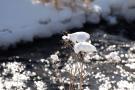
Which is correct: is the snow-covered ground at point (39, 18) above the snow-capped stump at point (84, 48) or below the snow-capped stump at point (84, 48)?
above

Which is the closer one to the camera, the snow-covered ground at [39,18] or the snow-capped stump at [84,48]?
the snow-capped stump at [84,48]

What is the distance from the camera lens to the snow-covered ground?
700 cm

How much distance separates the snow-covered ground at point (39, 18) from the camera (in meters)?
7.00

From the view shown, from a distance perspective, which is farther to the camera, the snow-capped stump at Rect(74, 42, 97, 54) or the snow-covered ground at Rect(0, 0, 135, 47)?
the snow-covered ground at Rect(0, 0, 135, 47)

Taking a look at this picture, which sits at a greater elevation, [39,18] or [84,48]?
A: [39,18]

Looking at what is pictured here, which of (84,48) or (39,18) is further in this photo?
(39,18)

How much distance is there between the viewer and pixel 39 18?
7.37 metres

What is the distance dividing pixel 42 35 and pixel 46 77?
1.52 m

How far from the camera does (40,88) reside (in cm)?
547

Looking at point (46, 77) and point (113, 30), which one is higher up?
point (113, 30)

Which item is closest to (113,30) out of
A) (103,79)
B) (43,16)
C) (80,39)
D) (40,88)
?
(43,16)

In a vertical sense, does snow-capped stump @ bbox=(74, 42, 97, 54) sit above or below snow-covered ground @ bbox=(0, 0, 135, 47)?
below

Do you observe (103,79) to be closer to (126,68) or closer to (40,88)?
(126,68)

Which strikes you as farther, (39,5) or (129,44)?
(39,5)
